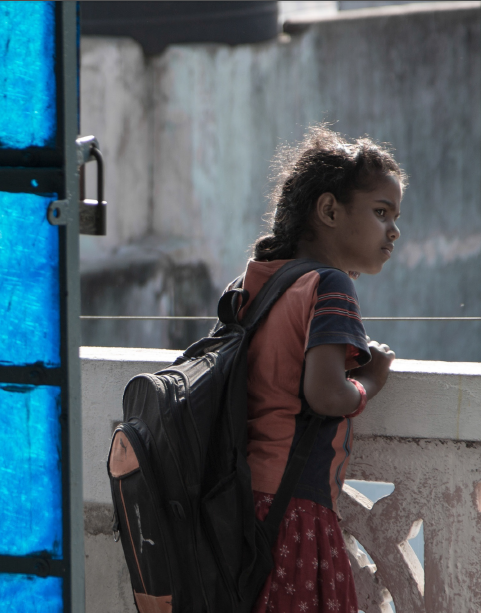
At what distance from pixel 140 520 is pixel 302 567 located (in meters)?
0.31

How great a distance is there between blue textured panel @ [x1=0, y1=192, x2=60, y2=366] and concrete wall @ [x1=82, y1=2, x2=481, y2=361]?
8.53 meters

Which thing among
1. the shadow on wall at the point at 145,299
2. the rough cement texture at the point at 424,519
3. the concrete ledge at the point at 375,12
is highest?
the concrete ledge at the point at 375,12

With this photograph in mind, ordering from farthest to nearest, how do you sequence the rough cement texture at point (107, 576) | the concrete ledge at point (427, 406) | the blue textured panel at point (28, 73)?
the rough cement texture at point (107, 576), the concrete ledge at point (427, 406), the blue textured panel at point (28, 73)

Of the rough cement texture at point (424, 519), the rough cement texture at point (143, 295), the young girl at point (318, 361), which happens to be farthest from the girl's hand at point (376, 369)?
the rough cement texture at point (143, 295)

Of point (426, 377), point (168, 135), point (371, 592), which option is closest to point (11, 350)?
point (426, 377)

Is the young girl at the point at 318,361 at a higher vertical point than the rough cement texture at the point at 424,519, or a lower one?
higher

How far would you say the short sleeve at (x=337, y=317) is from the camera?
1.25 metres

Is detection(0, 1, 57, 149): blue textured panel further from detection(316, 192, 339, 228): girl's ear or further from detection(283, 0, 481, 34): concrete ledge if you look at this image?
detection(283, 0, 481, 34): concrete ledge

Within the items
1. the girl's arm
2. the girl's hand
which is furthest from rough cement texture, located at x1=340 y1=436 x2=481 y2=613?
the girl's arm

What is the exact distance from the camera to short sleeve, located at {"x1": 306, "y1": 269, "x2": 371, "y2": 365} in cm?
125

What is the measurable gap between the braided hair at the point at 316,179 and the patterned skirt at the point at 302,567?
1.72ft

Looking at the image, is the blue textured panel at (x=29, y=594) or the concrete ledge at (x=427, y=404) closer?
the blue textured panel at (x=29, y=594)

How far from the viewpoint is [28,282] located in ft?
3.54

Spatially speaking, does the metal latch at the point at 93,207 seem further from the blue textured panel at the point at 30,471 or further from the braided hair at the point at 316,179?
the braided hair at the point at 316,179
